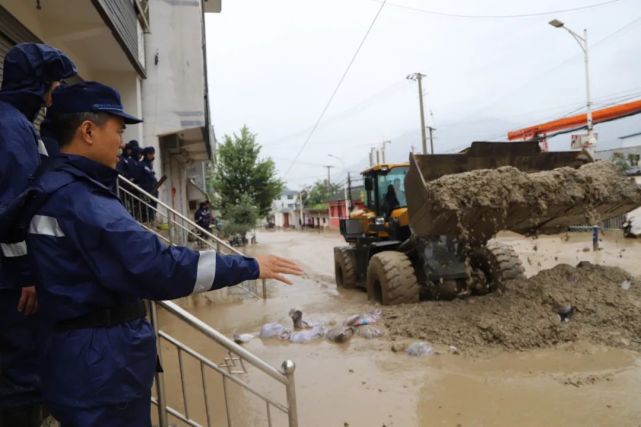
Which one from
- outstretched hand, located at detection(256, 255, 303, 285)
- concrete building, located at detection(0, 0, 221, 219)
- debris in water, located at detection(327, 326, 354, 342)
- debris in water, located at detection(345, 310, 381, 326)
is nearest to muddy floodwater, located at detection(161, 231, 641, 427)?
debris in water, located at detection(327, 326, 354, 342)

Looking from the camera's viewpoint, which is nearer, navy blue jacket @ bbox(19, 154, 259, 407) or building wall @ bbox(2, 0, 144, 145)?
navy blue jacket @ bbox(19, 154, 259, 407)

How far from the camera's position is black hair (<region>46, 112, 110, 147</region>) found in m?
1.82

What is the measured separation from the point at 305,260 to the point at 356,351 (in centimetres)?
1352

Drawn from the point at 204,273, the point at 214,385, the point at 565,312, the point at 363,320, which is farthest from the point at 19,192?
the point at 565,312

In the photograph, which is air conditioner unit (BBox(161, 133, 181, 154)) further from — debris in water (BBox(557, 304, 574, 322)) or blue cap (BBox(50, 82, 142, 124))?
blue cap (BBox(50, 82, 142, 124))

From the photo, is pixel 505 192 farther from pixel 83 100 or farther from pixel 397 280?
pixel 83 100

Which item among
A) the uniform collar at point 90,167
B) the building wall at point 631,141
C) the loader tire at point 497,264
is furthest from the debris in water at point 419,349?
the building wall at point 631,141

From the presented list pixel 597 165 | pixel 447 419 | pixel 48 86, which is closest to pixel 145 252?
pixel 48 86

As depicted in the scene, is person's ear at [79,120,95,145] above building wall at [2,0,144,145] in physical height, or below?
below

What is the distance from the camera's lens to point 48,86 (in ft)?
7.75

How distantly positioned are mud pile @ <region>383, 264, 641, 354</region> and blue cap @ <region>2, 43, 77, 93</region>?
192 inches

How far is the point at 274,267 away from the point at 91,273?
675 mm

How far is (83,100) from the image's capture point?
1.83 m

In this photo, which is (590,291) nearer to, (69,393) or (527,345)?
(527,345)
